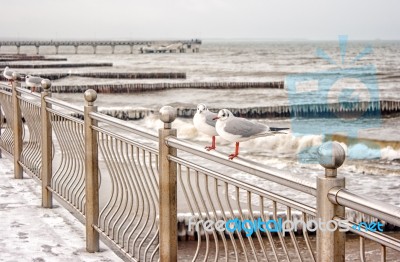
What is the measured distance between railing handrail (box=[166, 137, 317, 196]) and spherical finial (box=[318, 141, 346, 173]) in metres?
0.20

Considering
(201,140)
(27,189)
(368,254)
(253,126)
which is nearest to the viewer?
(253,126)

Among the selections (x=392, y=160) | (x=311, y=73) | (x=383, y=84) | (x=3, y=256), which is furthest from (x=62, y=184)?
(x=311, y=73)

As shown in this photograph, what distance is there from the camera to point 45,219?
20.0 ft

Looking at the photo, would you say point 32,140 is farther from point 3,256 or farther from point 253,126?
point 253,126

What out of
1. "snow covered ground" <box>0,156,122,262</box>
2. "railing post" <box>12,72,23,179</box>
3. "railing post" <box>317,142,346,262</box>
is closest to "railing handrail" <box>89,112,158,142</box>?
"snow covered ground" <box>0,156,122,262</box>

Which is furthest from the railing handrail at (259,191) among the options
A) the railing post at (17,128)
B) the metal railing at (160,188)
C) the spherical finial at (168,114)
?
the railing post at (17,128)

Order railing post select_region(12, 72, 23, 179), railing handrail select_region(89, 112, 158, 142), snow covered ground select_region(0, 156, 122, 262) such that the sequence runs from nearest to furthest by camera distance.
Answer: railing handrail select_region(89, 112, 158, 142) < snow covered ground select_region(0, 156, 122, 262) < railing post select_region(12, 72, 23, 179)

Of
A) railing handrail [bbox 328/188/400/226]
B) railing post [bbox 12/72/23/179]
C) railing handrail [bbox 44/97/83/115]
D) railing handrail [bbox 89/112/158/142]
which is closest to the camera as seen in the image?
railing handrail [bbox 328/188/400/226]

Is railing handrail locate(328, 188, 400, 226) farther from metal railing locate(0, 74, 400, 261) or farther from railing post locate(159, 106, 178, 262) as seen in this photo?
railing post locate(159, 106, 178, 262)

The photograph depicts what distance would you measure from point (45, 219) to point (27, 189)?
4.45 feet

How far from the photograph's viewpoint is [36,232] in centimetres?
565

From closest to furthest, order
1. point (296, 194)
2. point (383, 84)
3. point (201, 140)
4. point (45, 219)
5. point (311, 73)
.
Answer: point (45, 219)
point (296, 194)
point (201, 140)
point (383, 84)
point (311, 73)

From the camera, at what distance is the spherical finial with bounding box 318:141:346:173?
8.02ft

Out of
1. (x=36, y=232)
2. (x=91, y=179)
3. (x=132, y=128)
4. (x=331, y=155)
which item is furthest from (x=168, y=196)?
(x=36, y=232)
